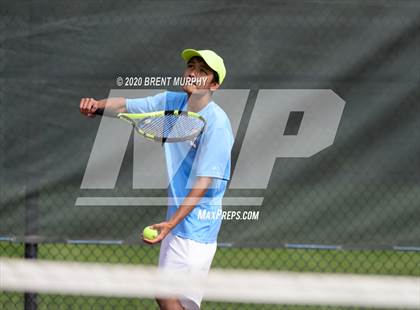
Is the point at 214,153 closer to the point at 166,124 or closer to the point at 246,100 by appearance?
the point at 166,124

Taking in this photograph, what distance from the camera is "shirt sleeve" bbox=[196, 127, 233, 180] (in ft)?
14.8

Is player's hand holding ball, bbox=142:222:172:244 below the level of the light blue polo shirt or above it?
below

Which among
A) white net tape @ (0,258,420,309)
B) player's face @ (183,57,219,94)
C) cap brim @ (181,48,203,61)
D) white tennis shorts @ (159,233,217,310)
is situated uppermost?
cap brim @ (181,48,203,61)

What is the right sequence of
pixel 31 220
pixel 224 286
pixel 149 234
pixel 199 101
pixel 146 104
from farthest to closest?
pixel 31 220 → pixel 146 104 → pixel 199 101 → pixel 149 234 → pixel 224 286

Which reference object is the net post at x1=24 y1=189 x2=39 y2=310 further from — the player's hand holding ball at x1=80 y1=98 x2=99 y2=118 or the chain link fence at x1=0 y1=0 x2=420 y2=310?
the player's hand holding ball at x1=80 y1=98 x2=99 y2=118

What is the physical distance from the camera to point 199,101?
4.75m

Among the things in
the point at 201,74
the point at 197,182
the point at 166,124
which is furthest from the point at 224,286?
the point at 166,124

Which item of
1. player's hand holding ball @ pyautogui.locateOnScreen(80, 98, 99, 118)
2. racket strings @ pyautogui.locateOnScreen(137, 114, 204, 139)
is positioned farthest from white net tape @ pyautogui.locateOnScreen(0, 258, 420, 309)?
racket strings @ pyautogui.locateOnScreen(137, 114, 204, 139)

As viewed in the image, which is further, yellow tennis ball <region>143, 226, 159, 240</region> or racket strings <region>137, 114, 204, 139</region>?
racket strings <region>137, 114, 204, 139</region>

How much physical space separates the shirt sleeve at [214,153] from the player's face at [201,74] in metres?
0.24

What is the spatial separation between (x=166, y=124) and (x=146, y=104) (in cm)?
20

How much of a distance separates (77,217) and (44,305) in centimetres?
78

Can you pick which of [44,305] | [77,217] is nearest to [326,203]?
[77,217]

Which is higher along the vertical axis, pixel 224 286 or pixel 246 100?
pixel 246 100
